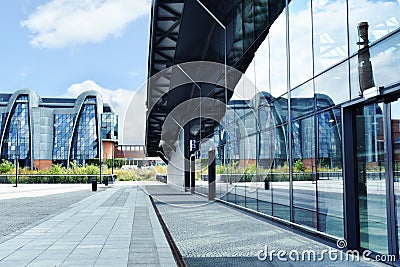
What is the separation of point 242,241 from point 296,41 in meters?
4.87

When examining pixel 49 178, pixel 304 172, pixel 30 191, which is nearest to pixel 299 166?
pixel 304 172

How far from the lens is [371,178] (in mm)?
8234

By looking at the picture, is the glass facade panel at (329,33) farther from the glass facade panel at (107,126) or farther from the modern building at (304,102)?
the glass facade panel at (107,126)

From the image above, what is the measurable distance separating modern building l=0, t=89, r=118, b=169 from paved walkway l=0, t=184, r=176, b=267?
76.7 m

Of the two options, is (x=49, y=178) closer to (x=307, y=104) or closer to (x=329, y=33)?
(x=307, y=104)

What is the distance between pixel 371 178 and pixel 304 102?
3.45 metres

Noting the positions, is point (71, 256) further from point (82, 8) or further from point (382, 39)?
point (82, 8)

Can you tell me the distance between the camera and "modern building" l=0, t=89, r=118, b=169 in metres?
89.6

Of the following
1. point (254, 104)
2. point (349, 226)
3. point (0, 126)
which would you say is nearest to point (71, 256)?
point (349, 226)

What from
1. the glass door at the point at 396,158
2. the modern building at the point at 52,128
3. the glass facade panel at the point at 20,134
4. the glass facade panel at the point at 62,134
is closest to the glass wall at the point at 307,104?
the glass door at the point at 396,158

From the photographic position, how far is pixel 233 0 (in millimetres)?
16047

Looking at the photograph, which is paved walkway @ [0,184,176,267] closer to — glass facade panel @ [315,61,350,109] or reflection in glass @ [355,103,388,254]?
reflection in glass @ [355,103,388,254]

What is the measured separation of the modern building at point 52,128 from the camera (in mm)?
89625

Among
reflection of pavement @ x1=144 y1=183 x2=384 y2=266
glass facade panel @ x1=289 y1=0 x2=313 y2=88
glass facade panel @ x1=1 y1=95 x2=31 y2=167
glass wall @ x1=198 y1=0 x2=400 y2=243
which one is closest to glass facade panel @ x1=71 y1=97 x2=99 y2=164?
glass facade panel @ x1=1 y1=95 x2=31 y2=167
